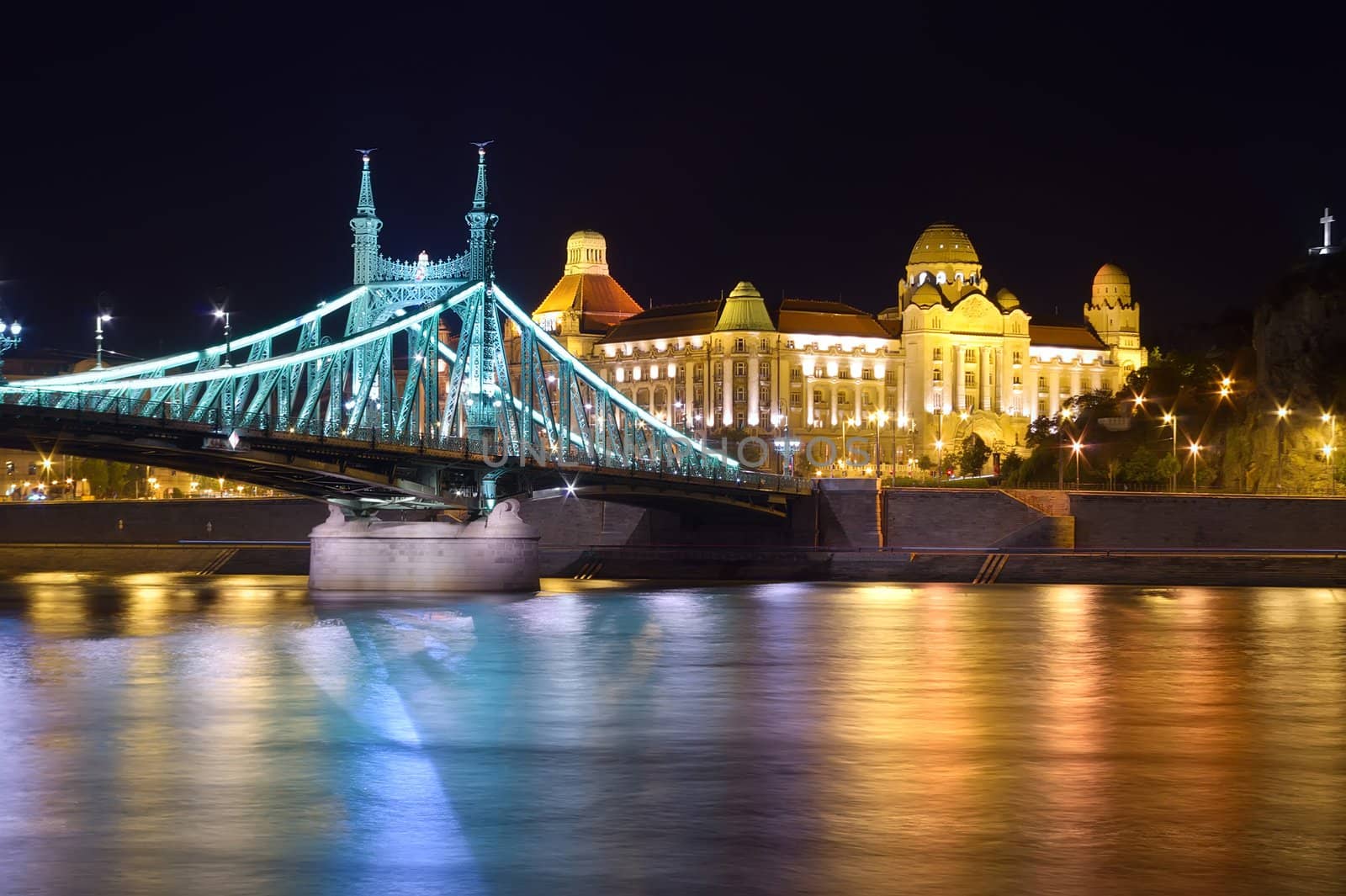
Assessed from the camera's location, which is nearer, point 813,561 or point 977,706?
point 977,706

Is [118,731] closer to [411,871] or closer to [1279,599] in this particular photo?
[411,871]

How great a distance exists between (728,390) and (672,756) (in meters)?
101

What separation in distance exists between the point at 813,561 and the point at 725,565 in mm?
2930

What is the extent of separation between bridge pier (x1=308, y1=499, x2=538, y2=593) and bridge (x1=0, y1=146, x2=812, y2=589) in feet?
2.57

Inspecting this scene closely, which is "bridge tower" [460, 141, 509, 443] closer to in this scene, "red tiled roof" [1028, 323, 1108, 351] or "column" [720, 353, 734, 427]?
"column" [720, 353, 734, 427]

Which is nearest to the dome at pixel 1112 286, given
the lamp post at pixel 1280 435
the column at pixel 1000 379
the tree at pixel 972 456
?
the column at pixel 1000 379

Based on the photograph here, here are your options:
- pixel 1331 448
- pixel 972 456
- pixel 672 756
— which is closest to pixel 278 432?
pixel 672 756

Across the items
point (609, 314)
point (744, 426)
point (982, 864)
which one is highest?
point (609, 314)

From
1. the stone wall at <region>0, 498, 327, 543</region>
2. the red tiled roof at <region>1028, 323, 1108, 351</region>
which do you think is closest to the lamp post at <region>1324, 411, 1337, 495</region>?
the stone wall at <region>0, 498, 327, 543</region>

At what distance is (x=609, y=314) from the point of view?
141m

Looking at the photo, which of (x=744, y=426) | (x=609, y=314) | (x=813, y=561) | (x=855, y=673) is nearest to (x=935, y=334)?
(x=744, y=426)

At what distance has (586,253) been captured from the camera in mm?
145500

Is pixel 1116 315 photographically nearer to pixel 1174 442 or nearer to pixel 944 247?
pixel 944 247

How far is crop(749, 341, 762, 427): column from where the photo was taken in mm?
123500
